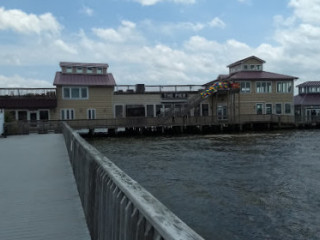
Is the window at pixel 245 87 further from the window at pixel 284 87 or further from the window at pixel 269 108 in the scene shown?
the window at pixel 284 87

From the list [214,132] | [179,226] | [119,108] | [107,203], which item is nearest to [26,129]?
[119,108]

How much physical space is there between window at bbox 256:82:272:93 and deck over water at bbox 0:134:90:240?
121 ft

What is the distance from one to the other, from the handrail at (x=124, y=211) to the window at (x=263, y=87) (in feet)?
134

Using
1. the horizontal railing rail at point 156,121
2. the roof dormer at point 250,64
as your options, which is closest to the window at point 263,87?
the roof dormer at point 250,64

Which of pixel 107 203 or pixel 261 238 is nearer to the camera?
pixel 107 203

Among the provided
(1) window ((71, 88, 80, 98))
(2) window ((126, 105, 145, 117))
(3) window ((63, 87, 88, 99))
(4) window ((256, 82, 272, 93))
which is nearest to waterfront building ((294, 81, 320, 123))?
(4) window ((256, 82, 272, 93))

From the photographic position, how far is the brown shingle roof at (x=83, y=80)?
38094 mm

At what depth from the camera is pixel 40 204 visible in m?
5.89

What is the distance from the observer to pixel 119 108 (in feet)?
132

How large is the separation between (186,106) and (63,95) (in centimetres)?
1526

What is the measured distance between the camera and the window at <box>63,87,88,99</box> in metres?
38.2

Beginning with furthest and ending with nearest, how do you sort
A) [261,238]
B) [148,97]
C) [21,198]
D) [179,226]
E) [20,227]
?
[148,97]
[261,238]
[21,198]
[20,227]
[179,226]

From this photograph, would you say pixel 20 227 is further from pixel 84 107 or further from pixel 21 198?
pixel 84 107

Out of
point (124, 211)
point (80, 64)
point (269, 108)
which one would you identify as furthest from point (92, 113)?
point (124, 211)
